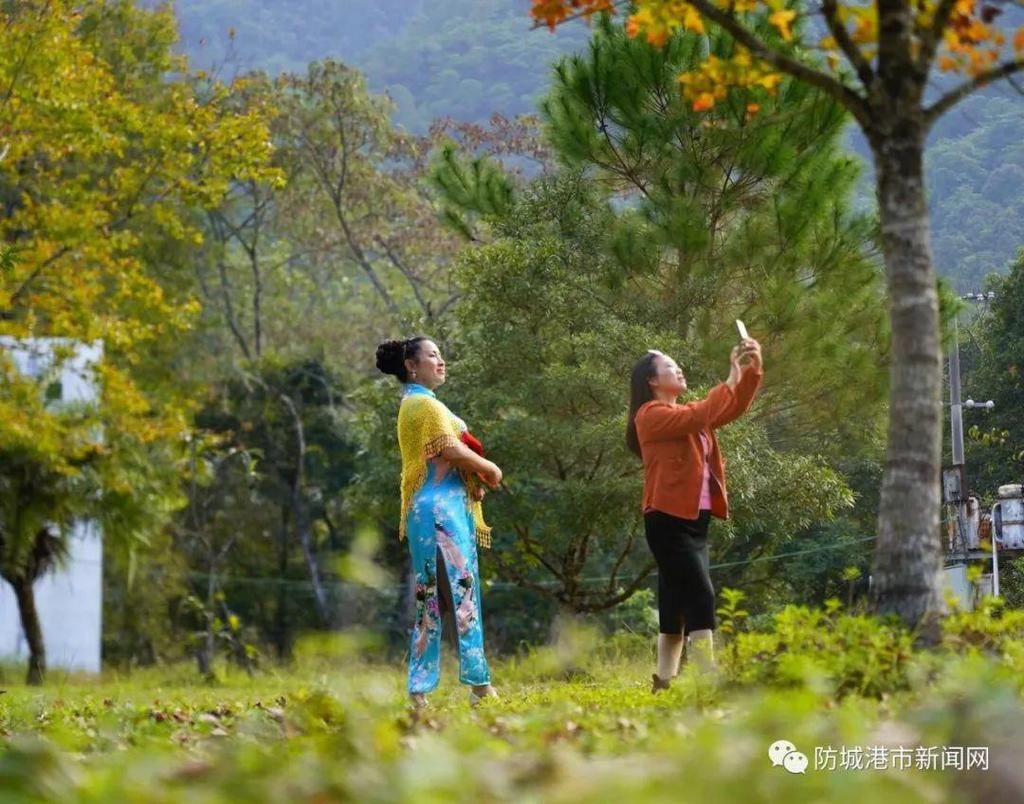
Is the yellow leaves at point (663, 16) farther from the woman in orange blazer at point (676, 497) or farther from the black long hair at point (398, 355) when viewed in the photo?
the black long hair at point (398, 355)

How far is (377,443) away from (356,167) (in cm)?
1636

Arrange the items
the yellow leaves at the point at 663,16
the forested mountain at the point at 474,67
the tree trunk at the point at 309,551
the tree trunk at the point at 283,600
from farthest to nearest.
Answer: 1. the tree trunk at the point at 283,600
2. the tree trunk at the point at 309,551
3. the forested mountain at the point at 474,67
4. the yellow leaves at the point at 663,16

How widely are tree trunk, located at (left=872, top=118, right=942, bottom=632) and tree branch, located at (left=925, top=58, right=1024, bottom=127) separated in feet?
0.25

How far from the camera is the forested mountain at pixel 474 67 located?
2502 cm

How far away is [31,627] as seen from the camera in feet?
87.8

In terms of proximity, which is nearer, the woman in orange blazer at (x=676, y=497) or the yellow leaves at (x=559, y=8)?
the yellow leaves at (x=559, y=8)

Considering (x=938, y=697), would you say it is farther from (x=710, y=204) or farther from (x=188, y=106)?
(x=188, y=106)

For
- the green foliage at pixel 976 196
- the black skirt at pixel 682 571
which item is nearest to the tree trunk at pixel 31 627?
the green foliage at pixel 976 196

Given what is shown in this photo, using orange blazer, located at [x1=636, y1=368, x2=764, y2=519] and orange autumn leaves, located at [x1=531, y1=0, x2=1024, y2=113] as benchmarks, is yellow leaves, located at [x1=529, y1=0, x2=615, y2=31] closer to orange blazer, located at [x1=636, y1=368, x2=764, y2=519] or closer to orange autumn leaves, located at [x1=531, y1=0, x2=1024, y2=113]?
orange autumn leaves, located at [x1=531, y1=0, x2=1024, y2=113]

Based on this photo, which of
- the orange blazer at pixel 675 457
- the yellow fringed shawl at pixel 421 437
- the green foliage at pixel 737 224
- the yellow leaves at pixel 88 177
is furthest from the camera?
the yellow leaves at pixel 88 177

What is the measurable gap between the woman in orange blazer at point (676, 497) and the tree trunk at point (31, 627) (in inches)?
758

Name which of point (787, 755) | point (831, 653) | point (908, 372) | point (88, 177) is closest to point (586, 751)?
point (787, 755)

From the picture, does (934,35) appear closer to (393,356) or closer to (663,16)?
(663,16)

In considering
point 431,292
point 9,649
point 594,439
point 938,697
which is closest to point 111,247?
point 594,439
